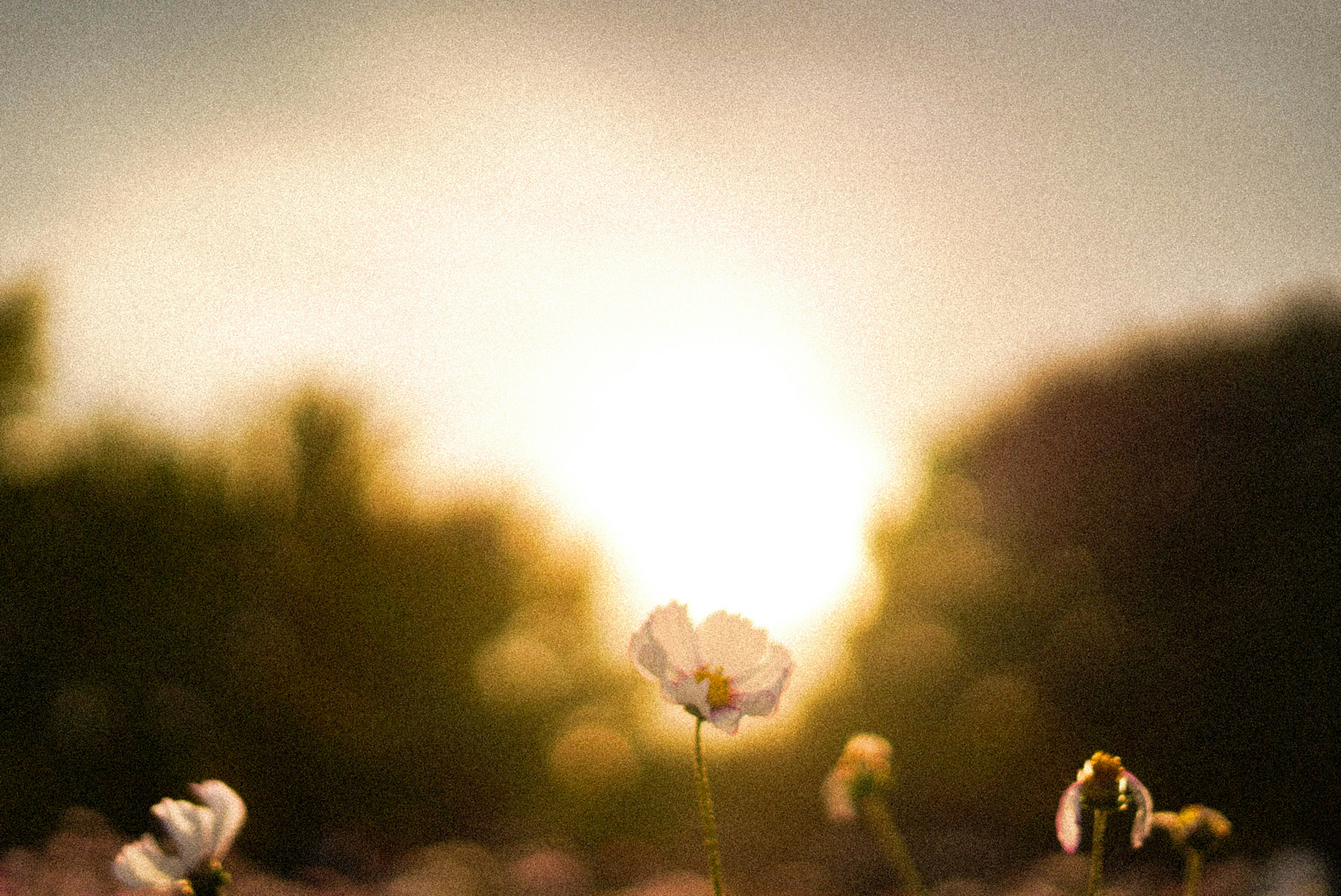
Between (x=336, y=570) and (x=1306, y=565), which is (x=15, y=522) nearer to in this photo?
(x=336, y=570)

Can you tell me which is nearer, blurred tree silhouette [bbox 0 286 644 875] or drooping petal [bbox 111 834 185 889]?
drooping petal [bbox 111 834 185 889]

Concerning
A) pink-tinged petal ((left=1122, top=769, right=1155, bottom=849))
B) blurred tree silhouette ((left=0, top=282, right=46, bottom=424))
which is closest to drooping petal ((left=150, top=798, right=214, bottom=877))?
pink-tinged petal ((left=1122, top=769, right=1155, bottom=849))

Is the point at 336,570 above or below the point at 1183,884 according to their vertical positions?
above

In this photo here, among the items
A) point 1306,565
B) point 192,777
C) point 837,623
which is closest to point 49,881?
point 192,777

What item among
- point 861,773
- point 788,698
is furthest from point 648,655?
point 788,698

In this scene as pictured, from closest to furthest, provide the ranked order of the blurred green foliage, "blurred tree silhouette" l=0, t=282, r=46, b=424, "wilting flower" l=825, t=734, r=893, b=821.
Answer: "wilting flower" l=825, t=734, r=893, b=821 < the blurred green foliage < "blurred tree silhouette" l=0, t=282, r=46, b=424

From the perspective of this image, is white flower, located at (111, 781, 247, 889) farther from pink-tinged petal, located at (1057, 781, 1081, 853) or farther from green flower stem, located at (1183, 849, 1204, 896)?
green flower stem, located at (1183, 849, 1204, 896)

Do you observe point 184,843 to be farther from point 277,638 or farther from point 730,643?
point 277,638
